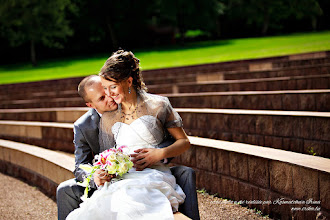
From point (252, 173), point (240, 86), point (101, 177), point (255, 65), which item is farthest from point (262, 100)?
point (255, 65)

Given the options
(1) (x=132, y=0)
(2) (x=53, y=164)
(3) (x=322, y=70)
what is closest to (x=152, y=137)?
(2) (x=53, y=164)

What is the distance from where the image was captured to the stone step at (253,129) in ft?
15.8

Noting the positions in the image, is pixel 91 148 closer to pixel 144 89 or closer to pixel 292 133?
pixel 144 89

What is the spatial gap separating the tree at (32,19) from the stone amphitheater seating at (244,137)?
17.5 m

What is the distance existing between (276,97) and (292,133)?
1199 millimetres

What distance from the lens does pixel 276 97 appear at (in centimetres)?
618

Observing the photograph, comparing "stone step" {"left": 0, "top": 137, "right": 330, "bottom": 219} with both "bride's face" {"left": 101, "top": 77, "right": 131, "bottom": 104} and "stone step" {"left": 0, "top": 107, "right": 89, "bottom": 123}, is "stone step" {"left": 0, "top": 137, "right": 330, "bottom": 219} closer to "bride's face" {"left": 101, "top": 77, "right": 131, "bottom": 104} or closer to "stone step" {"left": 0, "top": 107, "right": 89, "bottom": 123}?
"bride's face" {"left": 101, "top": 77, "right": 131, "bottom": 104}

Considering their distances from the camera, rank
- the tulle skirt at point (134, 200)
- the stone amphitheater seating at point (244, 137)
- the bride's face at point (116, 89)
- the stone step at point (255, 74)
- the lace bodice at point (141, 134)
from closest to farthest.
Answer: the tulle skirt at point (134, 200)
the bride's face at point (116, 89)
the lace bodice at point (141, 134)
the stone amphitheater seating at point (244, 137)
the stone step at point (255, 74)

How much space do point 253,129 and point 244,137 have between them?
0.20 meters

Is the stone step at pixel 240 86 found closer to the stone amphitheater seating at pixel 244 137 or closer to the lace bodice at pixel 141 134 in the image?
the stone amphitheater seating at pixel 244 137

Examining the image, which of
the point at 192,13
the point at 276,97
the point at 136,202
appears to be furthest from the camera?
the point at 192,13

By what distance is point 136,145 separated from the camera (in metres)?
3.33

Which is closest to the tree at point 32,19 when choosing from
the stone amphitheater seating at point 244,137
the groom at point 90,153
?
the stone amphitheater seating at point 244,137

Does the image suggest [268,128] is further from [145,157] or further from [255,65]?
[255,65]
